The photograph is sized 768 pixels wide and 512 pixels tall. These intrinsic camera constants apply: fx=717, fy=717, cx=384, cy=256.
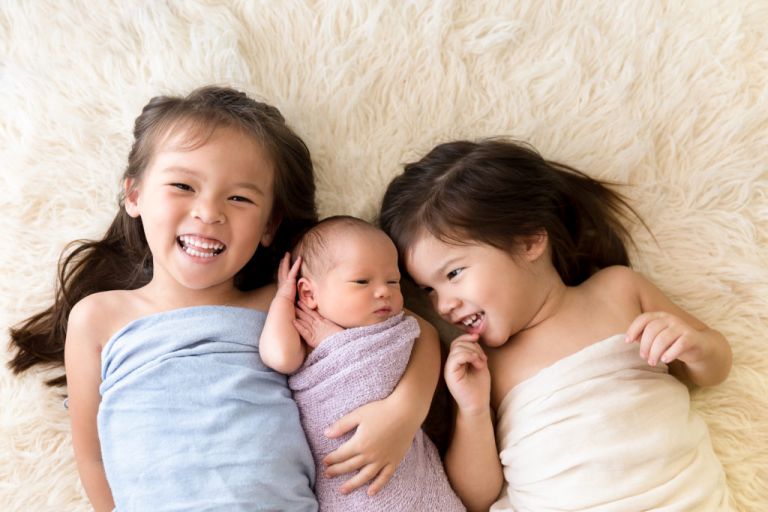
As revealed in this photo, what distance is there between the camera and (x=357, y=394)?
162 centimetres

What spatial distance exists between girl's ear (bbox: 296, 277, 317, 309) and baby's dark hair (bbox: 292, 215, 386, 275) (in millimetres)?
26

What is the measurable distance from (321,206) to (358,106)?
0.29m

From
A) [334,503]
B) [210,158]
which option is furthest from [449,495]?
[210,158]

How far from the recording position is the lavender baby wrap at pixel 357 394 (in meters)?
1.60

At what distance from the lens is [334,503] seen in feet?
5.24

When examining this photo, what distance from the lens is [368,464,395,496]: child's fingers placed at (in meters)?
1.57

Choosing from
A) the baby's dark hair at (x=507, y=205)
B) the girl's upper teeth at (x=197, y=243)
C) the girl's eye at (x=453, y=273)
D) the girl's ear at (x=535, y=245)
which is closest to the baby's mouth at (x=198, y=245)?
the girl's upper teeth at (x=197, y=243)

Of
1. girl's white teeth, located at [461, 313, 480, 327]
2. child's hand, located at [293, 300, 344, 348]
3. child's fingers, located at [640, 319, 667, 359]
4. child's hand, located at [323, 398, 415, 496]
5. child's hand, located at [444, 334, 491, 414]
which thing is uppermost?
child's fingers, located at [640, 319, 667, 359]

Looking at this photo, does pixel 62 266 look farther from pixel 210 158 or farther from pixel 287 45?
pixel 287 45

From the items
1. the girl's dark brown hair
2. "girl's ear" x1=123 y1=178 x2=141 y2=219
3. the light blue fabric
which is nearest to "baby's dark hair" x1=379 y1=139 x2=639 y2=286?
the girl's dark brown hair

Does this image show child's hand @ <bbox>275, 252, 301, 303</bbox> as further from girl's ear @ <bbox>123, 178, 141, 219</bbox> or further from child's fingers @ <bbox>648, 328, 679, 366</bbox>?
child's fingers @ <bbox>648, 328, 679, 366</bbox>

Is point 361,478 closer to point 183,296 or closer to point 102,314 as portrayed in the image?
point 183,296

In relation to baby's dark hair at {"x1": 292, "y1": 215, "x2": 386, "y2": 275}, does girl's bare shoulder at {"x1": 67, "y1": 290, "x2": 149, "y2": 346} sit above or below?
below

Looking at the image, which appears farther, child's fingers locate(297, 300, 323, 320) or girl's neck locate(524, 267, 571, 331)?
girl's neck locate(524, 267, 571, 331)
